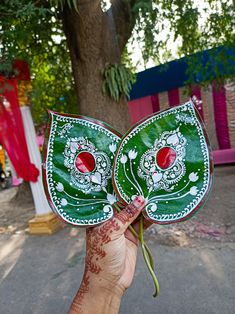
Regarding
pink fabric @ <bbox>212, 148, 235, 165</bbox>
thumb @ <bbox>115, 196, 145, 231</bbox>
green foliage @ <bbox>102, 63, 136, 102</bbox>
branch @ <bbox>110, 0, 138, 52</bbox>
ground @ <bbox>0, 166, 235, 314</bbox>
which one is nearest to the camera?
thumb @ <bbox>115, 196, 145, 231</bbox>

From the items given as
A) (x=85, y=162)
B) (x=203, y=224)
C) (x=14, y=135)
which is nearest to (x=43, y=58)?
(x=14, y=135)

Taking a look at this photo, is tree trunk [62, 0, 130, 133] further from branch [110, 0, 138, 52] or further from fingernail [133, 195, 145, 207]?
fingernail [133, 195, 145, 207]

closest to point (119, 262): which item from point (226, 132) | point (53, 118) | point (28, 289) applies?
point (53, 118)

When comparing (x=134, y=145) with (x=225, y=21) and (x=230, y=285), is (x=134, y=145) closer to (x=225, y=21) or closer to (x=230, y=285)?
(x=230, y=285)

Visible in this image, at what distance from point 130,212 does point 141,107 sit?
721cm

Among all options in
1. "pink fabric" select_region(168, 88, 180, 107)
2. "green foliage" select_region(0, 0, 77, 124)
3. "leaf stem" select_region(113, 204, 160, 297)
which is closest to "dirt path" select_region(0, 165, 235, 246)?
"green foliage" select_region(0, 0, 77, 124)

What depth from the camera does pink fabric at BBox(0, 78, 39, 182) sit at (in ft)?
13.3

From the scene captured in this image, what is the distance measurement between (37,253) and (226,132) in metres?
5.10

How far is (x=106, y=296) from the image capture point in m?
1.30

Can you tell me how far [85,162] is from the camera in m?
1.35

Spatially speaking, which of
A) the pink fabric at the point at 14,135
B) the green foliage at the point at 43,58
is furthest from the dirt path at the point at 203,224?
the green foliage at the point at 43,58

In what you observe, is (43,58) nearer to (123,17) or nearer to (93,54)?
(123,17)

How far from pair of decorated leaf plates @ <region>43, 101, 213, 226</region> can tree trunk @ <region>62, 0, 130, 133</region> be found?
2.32 m

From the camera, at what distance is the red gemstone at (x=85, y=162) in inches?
53.1
